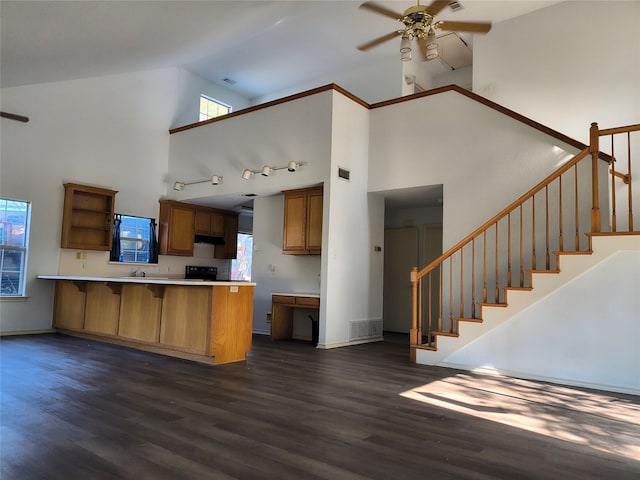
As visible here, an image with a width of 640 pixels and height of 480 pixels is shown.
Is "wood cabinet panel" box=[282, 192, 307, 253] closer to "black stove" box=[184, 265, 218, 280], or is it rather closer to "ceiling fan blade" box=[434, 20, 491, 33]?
"black stove" box=[184, 265, 218, 280]

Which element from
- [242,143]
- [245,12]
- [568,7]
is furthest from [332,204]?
[568,7]

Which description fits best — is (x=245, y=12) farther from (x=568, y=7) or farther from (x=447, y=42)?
(x=568, y=7)

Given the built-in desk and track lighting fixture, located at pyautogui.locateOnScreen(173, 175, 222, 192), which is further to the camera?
track lighting fixture, located at pyautogui.locateOnScreen(173, 175, 222, 192)

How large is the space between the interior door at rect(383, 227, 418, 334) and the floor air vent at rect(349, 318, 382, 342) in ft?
3.90

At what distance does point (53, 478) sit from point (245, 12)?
19.4ft

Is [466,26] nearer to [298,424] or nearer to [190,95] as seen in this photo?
[298,424]

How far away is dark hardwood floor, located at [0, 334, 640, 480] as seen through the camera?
2242 mm

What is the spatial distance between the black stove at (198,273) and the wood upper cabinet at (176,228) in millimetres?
305

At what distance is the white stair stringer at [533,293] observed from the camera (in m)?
4.16

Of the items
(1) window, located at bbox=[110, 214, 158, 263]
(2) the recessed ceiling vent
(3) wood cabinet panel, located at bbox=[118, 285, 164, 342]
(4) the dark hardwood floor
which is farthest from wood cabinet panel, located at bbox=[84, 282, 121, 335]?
(2) the recessed ceiling vent

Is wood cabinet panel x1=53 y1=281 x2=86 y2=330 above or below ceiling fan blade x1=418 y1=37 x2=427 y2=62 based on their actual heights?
below

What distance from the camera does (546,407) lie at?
3.47 metres

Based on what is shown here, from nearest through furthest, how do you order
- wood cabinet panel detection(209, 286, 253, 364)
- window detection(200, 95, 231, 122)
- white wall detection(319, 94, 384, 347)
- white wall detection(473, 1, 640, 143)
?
wood cabinet panel detection(209, 286, 253, 364) < white wall detection(473, 1, 640, 143) < white wall detection(319, 94, 384, 347) < window detection(200, 95, 231, 122)

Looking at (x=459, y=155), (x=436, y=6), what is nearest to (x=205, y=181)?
(x=459, y=155)
